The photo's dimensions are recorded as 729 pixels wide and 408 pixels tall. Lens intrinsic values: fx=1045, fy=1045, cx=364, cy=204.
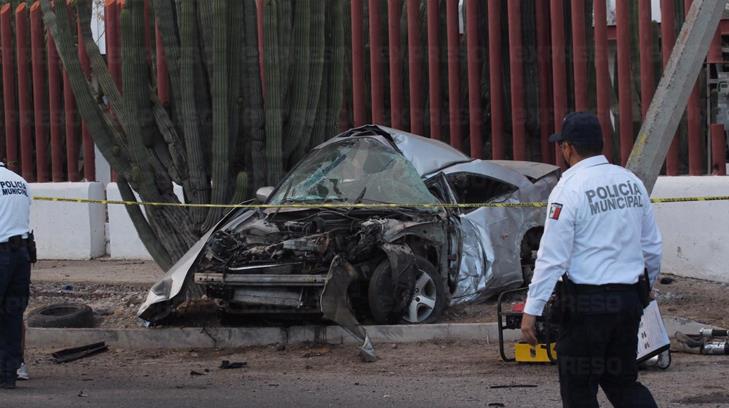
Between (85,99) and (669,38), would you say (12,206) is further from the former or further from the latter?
(669,38)

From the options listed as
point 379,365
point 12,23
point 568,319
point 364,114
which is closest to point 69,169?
point 12,23

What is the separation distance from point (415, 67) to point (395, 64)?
0.99 feet

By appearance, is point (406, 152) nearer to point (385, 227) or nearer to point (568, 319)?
point (385, 227)

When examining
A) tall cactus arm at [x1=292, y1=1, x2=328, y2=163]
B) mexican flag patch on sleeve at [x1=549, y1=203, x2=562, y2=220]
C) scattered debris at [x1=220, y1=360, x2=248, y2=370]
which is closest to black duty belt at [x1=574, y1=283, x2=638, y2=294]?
mexican flag patch on sleeve at [x1=549, y1=203, x2=562, y2=220]

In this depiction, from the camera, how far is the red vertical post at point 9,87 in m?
16.4

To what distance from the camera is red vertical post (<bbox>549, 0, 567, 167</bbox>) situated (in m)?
12.9

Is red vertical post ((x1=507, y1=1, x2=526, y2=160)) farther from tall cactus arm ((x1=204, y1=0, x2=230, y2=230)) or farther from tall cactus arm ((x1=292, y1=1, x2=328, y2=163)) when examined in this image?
tall cactus arm ((x1=204, y1=0, x2=230, y2=230))

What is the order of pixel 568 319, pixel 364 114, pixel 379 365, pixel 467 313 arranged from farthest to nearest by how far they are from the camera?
1. pixel 364 114
2. pixel 467 313
3. pixel 379 365
4. pixel 568 319

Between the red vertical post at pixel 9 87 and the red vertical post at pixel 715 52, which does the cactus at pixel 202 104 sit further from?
the red vertical post at pixel 9 87

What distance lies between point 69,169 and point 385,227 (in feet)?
27.5

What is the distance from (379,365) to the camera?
324 inches

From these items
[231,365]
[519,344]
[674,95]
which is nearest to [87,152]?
[231,365]

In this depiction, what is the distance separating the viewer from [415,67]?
1395 cm

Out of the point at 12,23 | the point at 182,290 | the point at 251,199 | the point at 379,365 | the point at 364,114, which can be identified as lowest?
the point at 379,365
